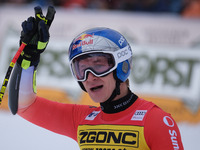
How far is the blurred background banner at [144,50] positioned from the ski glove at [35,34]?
3928mm

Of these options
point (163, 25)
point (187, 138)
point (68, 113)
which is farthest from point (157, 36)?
point (68, 113)

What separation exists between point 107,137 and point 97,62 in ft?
2.17

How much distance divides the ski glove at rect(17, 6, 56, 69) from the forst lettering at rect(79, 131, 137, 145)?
33.3 inches

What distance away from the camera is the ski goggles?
11.5 ft

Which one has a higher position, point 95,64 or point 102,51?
point 102,51

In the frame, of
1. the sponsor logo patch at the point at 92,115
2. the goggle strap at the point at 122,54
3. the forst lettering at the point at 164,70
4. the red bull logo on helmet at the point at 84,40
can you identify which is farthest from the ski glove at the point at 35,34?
the forst lettering at the point at 164,70

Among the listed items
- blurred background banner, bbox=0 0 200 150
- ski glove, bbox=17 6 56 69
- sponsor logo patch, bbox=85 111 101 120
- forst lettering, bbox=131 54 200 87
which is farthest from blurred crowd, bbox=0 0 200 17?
ski glove, bbox=17 6 56 69

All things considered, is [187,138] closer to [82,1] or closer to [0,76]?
[0,76]

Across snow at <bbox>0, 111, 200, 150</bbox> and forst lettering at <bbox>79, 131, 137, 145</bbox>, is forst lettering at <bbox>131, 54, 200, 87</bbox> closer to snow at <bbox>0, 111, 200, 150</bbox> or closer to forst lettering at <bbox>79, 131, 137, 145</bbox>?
snow at <bbox>0, 111, 200, 150</bbox>

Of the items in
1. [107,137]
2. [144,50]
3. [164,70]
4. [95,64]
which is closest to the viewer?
[107,137]

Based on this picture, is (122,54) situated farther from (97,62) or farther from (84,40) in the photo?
(84,40)

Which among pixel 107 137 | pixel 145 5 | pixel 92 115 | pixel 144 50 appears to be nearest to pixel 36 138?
pixel 92 115

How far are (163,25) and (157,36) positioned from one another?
31cm

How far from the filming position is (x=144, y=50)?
26.4 feet
